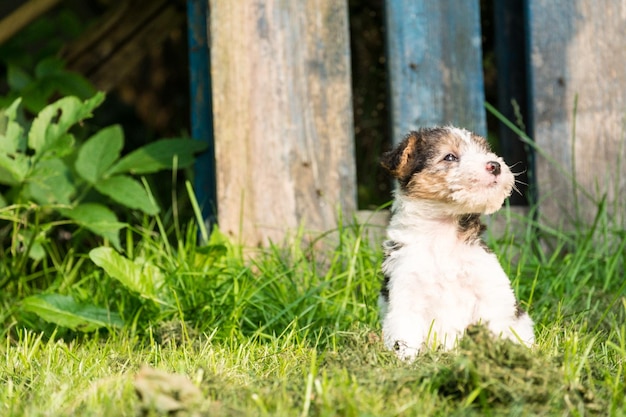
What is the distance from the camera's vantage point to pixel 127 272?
4438 mm

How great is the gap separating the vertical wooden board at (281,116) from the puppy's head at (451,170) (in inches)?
53.0

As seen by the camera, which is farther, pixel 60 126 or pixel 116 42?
pixel 116 42

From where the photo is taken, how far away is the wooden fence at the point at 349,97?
5195mm

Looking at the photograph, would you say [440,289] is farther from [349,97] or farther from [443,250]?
[349,97]

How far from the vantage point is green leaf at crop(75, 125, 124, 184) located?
5.04 metres

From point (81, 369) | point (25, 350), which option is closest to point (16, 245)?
point (25, 350)

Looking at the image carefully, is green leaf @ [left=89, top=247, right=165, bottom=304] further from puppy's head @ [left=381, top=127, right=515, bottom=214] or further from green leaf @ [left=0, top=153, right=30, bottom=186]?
puppy's head @ [left=381, top=127, right=515, bottom=214]

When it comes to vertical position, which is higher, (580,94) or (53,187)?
(580,94)

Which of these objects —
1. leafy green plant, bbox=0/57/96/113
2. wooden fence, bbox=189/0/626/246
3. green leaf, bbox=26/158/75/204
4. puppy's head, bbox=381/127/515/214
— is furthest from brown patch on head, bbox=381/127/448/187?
leafy green plant, bbox=0/57/96/113

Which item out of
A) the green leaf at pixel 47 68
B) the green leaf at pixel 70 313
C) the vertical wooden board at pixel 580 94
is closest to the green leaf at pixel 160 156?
the green leaf at pixel 70 313

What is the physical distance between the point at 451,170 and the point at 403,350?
31.6 inches

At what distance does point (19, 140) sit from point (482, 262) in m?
2.52

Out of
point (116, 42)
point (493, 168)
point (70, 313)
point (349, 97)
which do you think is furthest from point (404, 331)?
point (116, 42)

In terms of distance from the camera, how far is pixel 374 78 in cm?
644
